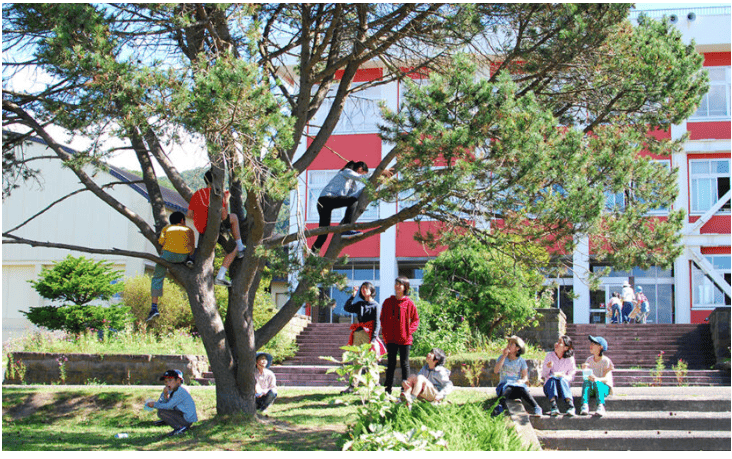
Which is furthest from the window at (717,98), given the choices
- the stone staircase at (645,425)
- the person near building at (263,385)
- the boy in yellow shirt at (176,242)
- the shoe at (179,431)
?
the shoe at (179,431)

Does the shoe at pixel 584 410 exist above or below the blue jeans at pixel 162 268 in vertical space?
below

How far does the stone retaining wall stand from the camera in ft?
47.1

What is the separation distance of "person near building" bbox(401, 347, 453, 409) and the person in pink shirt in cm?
119

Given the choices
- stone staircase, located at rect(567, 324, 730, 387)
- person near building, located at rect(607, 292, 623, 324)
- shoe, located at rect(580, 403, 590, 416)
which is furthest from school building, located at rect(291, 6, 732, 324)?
shoe, located at rect(580, 403, 590, 416)

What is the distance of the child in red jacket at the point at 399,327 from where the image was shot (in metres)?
9.07

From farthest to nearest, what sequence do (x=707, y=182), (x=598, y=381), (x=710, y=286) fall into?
(x=707, y=182) < (x=710, y=286) < (x=598, y=381)

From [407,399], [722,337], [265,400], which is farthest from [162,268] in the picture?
[722,337]

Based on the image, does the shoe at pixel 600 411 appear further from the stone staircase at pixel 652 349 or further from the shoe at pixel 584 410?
the stone staircase at pixel 652 349

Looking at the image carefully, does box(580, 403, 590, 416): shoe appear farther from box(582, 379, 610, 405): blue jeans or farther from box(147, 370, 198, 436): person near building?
box(147, 370, 198, 436): person near building

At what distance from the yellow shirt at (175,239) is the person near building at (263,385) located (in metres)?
1.96

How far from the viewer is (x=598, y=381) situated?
28.1ft

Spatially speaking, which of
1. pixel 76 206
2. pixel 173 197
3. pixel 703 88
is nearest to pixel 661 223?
pixel 703 88

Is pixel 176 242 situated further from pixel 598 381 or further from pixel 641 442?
pixel 641 442

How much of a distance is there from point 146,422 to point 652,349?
1314 centimetres
